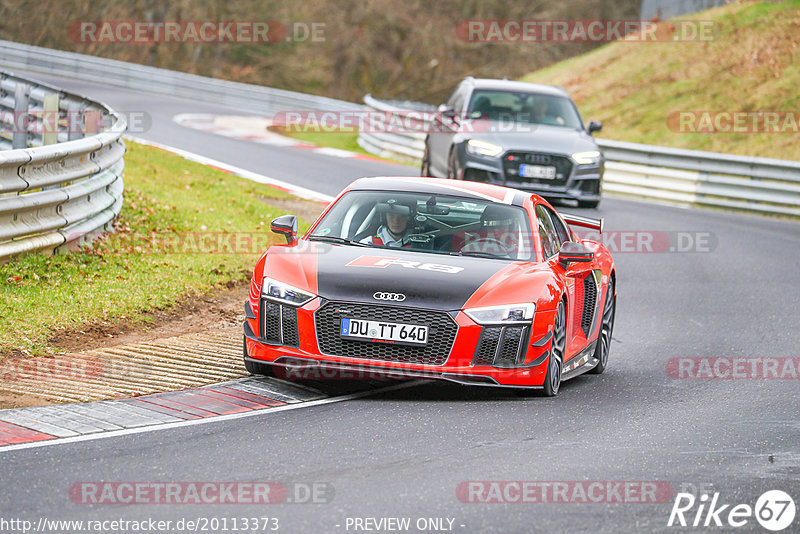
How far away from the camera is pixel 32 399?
756cm

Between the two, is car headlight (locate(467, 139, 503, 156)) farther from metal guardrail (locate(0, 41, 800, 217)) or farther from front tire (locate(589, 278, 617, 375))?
front tire (locate(589, 278, 617, 375))

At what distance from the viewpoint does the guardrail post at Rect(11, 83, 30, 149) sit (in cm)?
1535

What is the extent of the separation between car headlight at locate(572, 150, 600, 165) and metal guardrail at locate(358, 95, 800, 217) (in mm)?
5915

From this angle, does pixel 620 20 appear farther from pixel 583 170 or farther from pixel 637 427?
pixel 637 427

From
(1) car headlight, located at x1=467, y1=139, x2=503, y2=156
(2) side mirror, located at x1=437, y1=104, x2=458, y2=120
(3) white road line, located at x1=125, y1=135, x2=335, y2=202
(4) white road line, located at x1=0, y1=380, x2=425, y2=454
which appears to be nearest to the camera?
(4) white road line, located at x1=0, y1=380, x2=425, y2=454

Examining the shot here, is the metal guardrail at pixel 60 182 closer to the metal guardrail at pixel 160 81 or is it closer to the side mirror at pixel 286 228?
the side mirror at pixel 286 228

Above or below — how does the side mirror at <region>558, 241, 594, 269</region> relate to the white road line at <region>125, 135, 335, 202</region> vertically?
above

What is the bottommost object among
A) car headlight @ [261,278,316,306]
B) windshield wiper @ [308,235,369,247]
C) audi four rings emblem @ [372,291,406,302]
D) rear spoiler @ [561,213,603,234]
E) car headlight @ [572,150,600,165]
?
car headlight @ [572,150,600,165]

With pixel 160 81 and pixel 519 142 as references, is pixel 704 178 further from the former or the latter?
pixel 160 81

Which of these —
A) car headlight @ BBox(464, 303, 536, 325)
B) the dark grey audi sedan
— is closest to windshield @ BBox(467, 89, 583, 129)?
the dark grey audi sedan

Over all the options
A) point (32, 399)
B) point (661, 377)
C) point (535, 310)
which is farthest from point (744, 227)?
point (32, 399)

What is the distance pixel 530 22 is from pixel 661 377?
170 feet

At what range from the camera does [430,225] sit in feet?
30.0

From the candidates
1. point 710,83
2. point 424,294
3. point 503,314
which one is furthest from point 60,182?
point 710,83
